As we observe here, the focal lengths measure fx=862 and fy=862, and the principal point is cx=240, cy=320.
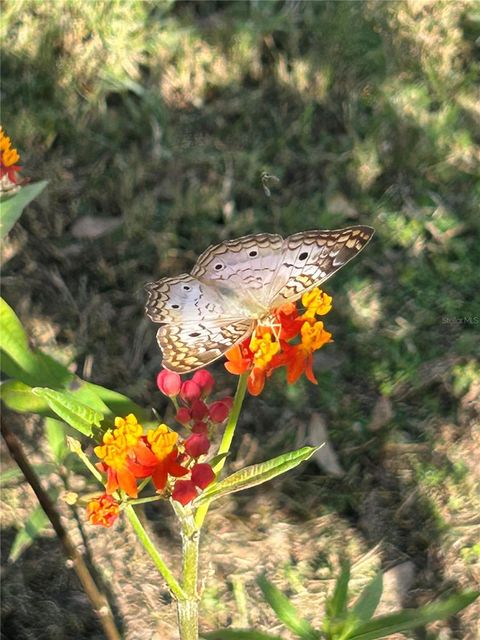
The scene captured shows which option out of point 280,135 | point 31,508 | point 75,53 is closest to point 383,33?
point 280,135

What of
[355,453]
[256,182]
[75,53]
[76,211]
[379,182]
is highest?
[75,53]

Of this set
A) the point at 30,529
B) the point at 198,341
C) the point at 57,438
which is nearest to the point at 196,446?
the point at 198,341

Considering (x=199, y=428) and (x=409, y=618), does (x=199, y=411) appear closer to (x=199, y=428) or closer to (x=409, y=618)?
(x=199, y=428)

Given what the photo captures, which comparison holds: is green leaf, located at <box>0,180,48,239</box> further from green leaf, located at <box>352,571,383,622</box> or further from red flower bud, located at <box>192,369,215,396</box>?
green leaf, located at <box>352,571,383,622</box>

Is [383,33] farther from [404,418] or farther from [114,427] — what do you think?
[114,427]

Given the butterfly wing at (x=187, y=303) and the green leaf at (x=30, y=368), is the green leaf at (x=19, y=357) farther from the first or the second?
the butterfly wing at (x=187, y=303)

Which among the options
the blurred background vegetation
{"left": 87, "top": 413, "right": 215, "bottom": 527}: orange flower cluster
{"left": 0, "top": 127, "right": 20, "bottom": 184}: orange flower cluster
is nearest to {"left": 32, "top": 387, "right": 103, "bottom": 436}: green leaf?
{"left": 87, "top": 413, "right": 215, "bottom": 527}: orange flower cluster

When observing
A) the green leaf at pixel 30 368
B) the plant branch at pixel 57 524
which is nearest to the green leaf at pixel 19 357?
the green leaf at pixel 30 368
